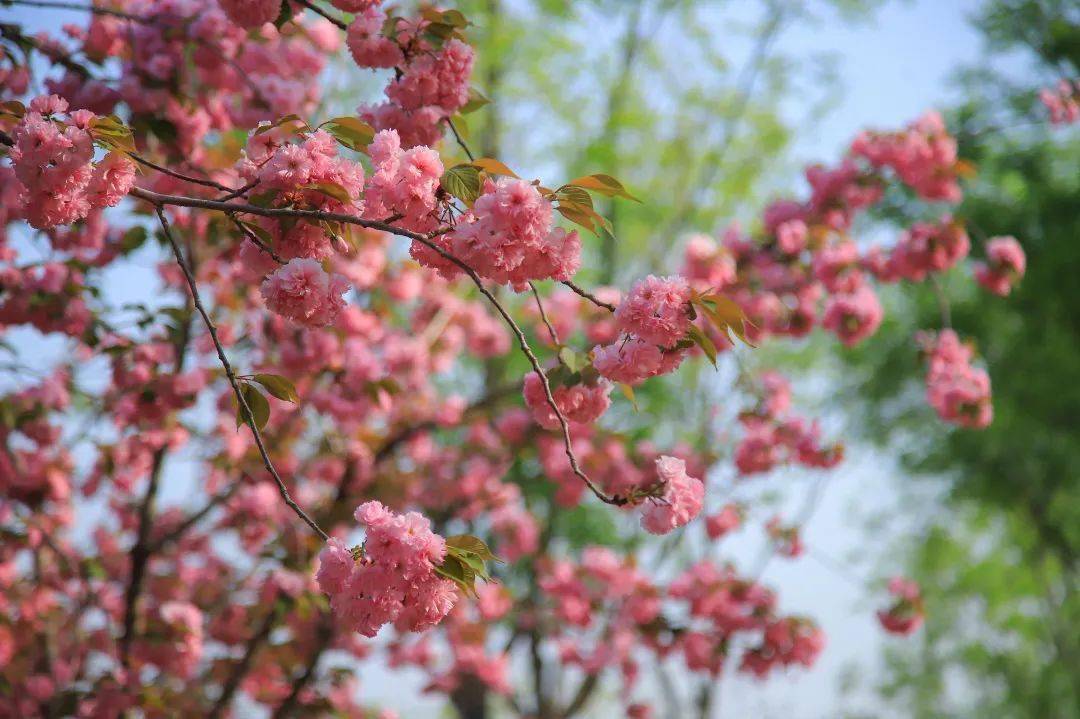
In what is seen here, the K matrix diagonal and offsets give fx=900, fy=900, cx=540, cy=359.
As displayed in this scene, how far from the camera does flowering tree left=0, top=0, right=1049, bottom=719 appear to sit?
5.39 feet

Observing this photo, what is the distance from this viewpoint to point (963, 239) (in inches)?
164

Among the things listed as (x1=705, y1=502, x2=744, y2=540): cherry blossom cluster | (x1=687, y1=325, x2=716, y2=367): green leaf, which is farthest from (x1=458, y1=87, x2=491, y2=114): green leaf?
(x1=705, y1=502, x2=744, y2=540): cherry blossom cluster

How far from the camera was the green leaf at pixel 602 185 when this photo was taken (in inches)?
64.9

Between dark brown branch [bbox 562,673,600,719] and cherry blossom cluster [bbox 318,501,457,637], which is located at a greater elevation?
dark brown branch [bbox 562,673,600,719]

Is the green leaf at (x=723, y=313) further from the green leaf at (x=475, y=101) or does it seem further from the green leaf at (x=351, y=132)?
the green leaf at (x=475, y=101)

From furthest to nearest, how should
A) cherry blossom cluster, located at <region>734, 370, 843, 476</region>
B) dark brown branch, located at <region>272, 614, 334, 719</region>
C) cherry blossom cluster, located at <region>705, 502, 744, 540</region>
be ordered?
cherry blossom cluster, located at <region>705, 502, 744, 540</region>, cherry blossom cluster, located at <region>734, 370, 843, 476</region>, dark brown branch, located at <region>272, 614, 334, 719</region>

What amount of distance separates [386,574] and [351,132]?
89 cm

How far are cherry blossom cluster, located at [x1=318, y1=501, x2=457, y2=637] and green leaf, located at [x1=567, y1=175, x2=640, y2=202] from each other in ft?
2.18

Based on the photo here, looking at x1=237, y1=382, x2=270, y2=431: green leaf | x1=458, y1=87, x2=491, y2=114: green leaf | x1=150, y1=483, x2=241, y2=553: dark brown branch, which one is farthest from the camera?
x1=150, y1=483, x2=241, y2=553: dark brown branch

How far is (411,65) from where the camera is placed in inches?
85.0

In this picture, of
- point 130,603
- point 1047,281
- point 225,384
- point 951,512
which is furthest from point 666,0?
point 951,512

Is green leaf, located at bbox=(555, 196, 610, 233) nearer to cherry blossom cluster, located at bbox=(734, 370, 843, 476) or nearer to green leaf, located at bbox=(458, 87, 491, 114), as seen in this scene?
green leaf, located at bbox=(458, 87, 491, 114)

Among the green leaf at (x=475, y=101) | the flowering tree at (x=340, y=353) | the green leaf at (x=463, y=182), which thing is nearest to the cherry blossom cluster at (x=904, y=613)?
the flowering tree at (x=340, y=353)

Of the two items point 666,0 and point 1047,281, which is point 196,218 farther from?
point 1047,281
